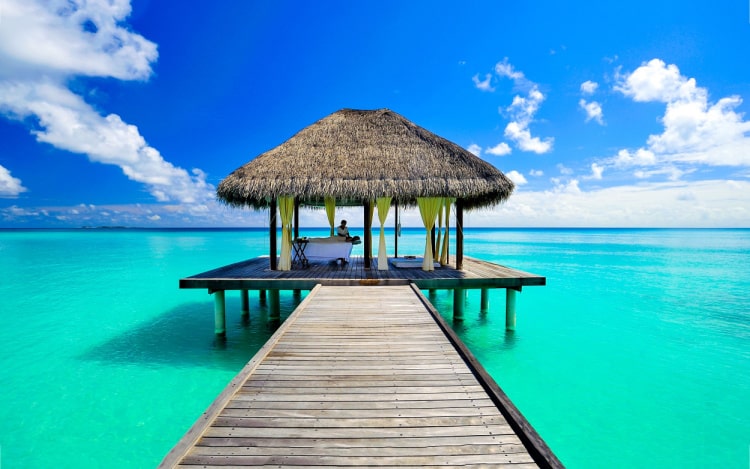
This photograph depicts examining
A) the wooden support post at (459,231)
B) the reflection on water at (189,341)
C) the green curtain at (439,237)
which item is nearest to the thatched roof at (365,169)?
the wooden support post at (459,231)

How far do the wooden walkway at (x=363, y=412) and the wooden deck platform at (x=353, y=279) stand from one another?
8.56ft

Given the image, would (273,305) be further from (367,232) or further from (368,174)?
(368,174)

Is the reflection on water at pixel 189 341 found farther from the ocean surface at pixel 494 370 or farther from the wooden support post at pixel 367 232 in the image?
the wooden support post at pixel 367 232

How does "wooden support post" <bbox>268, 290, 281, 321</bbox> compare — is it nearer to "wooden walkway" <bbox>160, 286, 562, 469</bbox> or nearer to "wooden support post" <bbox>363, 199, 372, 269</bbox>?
"wooden support post" <bbox>363, 199, 372, 269</bbox>

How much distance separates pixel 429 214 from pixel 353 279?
2187 millimetres

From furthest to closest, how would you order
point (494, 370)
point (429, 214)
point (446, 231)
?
point (446, 231), point (429, 214), point (494, 370)

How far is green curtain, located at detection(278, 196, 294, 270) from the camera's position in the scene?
726cm

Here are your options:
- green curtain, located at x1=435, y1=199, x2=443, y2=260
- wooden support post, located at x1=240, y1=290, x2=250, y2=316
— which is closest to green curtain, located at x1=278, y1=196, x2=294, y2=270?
wooden support post, located at x1=240, y1=290, x2=250, y2=316

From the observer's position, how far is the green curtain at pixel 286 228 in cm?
726

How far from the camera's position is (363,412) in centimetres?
241

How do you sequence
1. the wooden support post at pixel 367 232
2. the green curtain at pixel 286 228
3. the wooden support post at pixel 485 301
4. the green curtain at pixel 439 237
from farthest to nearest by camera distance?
the wooden support post at pixel 485 301 < the green curtain at pixel 439 237 < the wooden support post at pixel 367 232 < the green curtain at pixel 286 228

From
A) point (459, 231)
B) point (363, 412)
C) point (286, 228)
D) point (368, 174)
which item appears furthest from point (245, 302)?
point (363, 412)

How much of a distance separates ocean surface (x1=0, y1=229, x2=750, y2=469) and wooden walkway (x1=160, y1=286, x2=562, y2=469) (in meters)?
2.02

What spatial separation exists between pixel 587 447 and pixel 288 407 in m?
3.51
